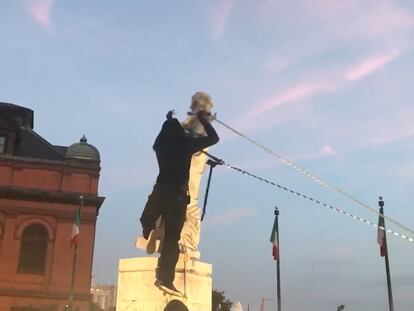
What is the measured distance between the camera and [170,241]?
23.0 ft

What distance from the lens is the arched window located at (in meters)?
33.5

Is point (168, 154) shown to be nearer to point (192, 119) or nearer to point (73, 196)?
point (192, 119)

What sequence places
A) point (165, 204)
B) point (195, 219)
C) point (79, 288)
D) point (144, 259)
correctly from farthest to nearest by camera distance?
point (79, 288) → point (195, 219) → point (144, 259) → point (165, 204)

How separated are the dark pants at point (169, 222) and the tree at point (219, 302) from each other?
111 feet

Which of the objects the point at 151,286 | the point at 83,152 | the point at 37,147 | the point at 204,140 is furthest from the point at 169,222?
the point at 37,147

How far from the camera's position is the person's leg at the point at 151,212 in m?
7.10

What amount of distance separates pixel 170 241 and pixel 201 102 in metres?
2.20

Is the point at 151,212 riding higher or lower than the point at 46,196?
lower

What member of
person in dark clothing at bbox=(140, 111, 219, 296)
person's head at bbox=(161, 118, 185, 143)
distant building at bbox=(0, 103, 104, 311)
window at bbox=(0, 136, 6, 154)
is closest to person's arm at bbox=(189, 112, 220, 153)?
person in dark clothing at bbox=(140, 111, 219, 296)

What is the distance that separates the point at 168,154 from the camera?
23.3 feet

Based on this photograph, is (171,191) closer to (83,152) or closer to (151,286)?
(151,286)

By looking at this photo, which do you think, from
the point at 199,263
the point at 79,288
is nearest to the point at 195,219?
the point at 199,263

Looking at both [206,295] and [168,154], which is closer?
[168,154]

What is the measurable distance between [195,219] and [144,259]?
1.14m
